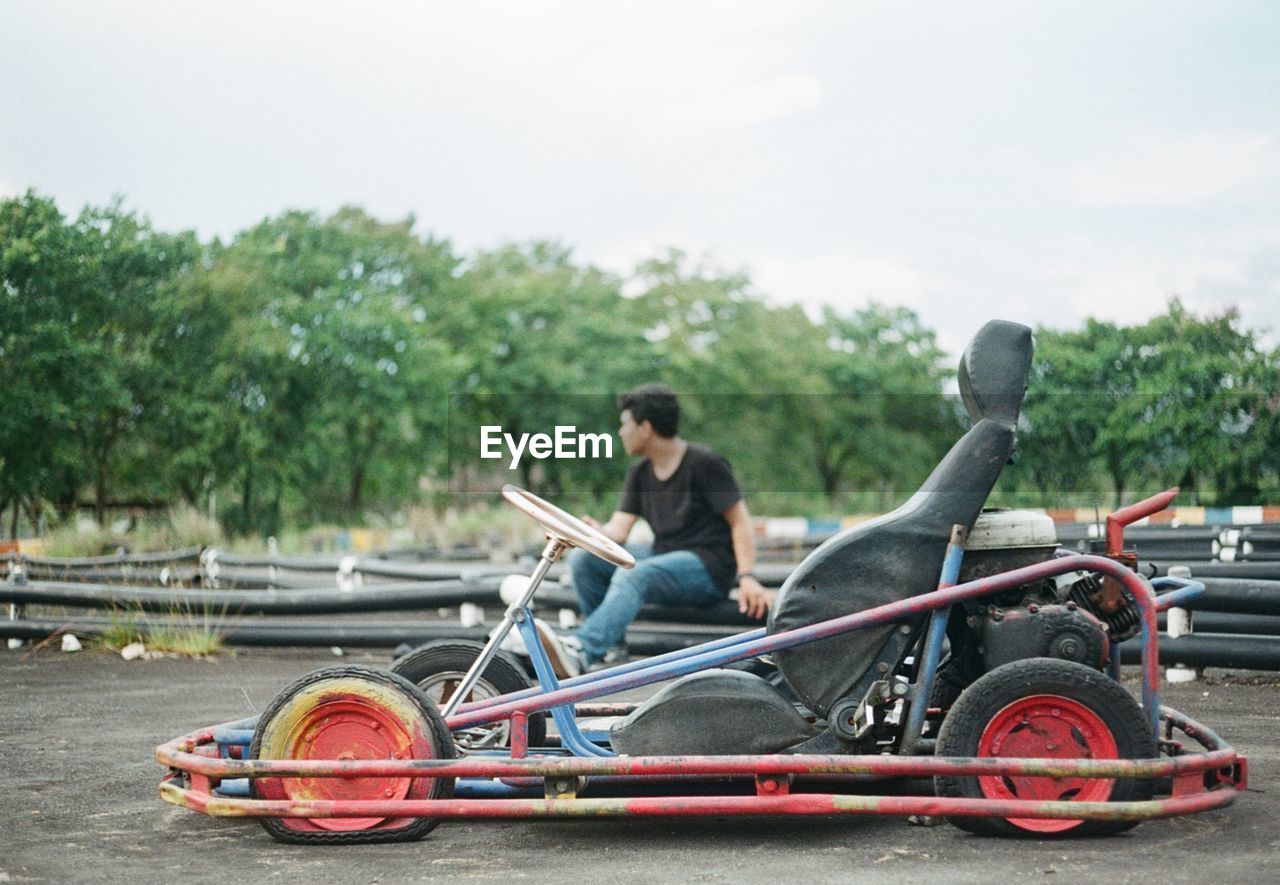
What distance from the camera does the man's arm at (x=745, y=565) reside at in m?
7.16

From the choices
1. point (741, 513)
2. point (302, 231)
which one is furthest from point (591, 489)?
point (741, 513)

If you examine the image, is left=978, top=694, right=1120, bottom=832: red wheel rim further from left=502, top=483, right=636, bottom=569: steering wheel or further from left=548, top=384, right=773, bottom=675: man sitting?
left=548, top=384, right=773, bottom=675: man sitting

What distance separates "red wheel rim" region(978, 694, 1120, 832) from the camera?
4.59m

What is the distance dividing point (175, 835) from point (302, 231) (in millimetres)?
42199

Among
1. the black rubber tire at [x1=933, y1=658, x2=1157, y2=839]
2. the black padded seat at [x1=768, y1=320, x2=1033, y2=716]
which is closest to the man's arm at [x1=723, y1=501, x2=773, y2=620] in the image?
the black padded seat at [x1=768, y1=320, x2=1033, y2=716]

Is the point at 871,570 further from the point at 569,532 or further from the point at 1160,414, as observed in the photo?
the point at 1160,414

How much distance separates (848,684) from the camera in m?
4.86

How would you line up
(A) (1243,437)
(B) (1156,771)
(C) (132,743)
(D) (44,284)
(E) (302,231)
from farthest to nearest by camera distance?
1. (E) (302,231)
2. (D) (44,284)
3. (A) (1243,437)
4. (C) (132,743)
5. (B) (1156,771)

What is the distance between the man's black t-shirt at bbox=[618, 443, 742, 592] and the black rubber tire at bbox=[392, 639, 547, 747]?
218 centimetres

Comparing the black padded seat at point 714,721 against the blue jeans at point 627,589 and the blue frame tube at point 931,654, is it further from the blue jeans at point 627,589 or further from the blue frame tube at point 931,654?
the blue jeans at point 627,589

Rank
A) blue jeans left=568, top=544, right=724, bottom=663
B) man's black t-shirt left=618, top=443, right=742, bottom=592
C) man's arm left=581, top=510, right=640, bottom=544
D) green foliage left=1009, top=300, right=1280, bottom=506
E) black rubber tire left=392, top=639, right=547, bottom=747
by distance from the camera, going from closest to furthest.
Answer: black rubber tire left=392, top=639, right=547, bottom=747 → blue jeans left=568, top=544, right=724, bottom=663 → man's arm left=581, top=510, right=640, bottom=544 → man's black t-shirt left=618, top=443, right=742, bottom=592 → green foliage left=1009, top=300, right=1280, bottom=506

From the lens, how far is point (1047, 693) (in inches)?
180

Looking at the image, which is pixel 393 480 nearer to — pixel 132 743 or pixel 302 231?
pixel 302 231

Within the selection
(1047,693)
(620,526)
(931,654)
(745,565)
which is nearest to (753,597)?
(745,565)
